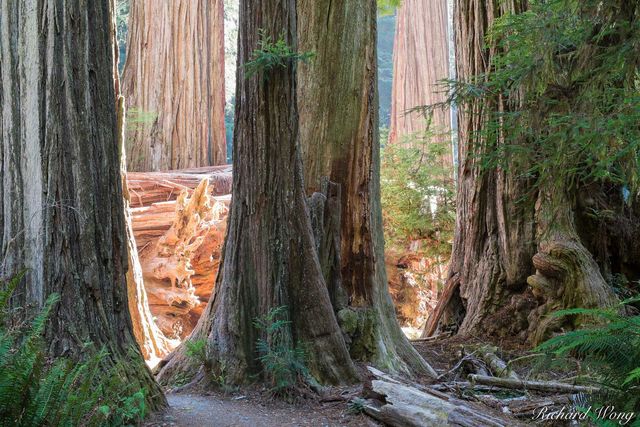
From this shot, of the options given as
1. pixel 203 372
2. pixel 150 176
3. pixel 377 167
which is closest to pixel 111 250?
pixel 203 372

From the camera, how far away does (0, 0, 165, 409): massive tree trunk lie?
404 cm

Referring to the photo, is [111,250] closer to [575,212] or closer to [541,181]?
[541,181]

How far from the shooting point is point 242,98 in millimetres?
5738

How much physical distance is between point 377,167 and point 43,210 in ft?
14.3

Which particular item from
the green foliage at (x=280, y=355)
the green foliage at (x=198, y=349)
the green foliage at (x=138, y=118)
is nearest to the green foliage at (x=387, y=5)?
the green foliage at (x=138, y=118)

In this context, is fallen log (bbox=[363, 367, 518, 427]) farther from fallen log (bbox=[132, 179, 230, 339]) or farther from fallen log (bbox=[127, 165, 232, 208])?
fallen log (bbox=[127, 165, 232, 208])

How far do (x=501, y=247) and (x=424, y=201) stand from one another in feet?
14.0

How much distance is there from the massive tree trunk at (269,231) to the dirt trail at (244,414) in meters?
0.37

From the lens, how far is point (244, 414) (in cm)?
502

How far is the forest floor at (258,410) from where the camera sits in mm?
4723

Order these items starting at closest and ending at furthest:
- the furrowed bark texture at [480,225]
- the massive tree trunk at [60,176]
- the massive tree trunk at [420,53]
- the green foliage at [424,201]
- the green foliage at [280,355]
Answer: the massive tree trunk at [60,176] < the green foliage at [280,355] < the furrowed bark texture at [480,225] < the green foliage at [424,201] < the massive tree trunk at [420,53]

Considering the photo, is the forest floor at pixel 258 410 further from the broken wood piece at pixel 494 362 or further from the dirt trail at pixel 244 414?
the broken wood piece at pixel 494 362

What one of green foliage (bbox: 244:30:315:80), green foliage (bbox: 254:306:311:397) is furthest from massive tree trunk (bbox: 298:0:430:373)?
green foliage (bbox: 244:30:315:80)

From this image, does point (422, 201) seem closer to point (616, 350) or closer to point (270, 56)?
point (270, 56)
